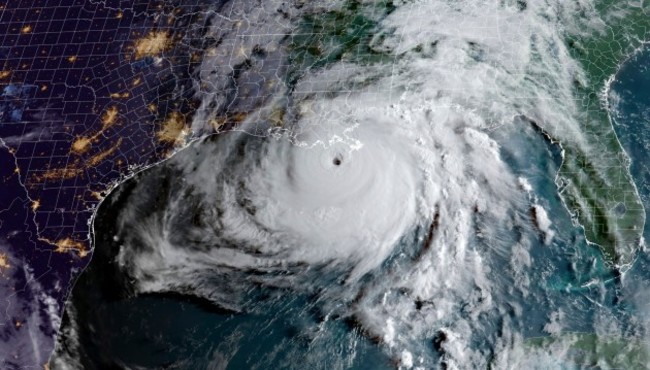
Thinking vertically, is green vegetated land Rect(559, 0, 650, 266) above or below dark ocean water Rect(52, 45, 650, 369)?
above

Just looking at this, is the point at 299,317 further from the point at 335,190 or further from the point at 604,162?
the point at 604,162

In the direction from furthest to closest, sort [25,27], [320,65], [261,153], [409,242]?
[25,27], [320,65], [261,153], [409,242]

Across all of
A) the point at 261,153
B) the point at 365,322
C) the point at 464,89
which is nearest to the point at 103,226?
the point at 261,153

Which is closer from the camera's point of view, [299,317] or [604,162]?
[299,317]

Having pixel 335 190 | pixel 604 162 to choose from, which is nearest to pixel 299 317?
pixel 335 190

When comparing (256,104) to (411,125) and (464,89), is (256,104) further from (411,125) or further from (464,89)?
(464,89)
